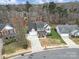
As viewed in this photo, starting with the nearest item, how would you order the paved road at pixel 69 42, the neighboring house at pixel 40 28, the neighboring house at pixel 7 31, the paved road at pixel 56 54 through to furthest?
the paved road at pixel 56 54, the paved road at pixel 69 42, the neighboring house at pixel 7 31, the neighboring house at pixel 40 28

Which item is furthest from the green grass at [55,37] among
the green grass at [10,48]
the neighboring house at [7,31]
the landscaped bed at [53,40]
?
the green grass at [10,48]

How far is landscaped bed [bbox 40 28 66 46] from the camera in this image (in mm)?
21891

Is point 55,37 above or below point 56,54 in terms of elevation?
above

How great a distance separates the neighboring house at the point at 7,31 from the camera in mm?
24647

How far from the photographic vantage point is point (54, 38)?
79.3 ft

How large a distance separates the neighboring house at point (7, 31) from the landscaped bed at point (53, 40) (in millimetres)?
3102

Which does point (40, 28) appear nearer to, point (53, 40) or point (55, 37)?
point (55, 37)

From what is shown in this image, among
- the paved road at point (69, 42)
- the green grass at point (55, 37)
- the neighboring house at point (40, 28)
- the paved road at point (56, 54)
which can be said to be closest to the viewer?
the paved road at point (56, 54)

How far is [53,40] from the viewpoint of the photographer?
23125mm

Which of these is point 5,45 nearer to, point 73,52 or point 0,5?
point 73,52

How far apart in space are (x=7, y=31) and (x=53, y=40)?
5.05 metres

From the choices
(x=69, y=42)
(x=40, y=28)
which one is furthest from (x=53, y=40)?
(x=40, y=28)

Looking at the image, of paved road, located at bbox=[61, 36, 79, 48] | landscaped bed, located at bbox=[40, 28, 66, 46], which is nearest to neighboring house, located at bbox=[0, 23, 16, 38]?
landscaped bed, located at bbox=[40, 28, 66, 46]

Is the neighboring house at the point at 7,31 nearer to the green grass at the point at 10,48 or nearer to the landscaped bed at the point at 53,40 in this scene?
the landscaped bed at the point at 53,40
